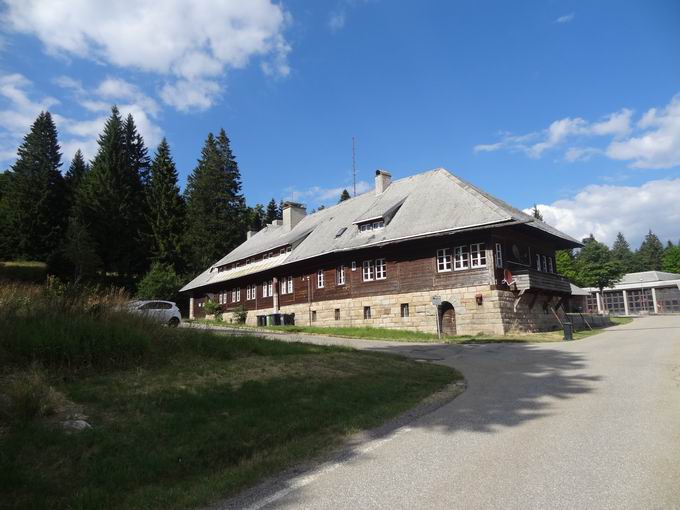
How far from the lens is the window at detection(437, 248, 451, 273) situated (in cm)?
2770

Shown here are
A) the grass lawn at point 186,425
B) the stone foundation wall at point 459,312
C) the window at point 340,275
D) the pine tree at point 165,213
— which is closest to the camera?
the grass lawn at point 186,425

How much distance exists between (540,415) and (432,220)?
20795 millimetres

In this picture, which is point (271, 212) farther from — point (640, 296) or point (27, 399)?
point (27, 399)

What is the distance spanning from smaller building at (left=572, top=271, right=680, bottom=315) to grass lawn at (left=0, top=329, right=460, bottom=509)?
54.7 meters

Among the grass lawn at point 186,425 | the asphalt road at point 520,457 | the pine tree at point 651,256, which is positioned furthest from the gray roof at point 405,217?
the pine tree at point 651,256

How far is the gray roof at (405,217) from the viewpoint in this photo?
2664 centimetres

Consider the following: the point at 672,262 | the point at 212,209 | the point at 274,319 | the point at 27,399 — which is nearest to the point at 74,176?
the point at 212,209

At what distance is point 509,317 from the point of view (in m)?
26.1

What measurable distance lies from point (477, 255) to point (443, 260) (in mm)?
2049

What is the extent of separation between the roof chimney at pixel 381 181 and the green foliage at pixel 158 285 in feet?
77.8

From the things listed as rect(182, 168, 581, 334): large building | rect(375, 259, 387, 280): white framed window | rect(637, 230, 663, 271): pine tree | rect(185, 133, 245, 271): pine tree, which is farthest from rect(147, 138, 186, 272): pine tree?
rect(637, 230, 663, 271): pine tree

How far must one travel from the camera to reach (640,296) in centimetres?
5762

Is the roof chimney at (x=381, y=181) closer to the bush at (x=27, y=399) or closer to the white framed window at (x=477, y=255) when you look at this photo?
the white framed window at (x=477, y=255)

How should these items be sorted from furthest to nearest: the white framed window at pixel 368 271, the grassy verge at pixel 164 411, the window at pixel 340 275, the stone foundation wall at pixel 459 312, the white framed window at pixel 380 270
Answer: the window at pixel 340 275
the white framed window at pixel 368 271
the white framed window at pixel 380 270
the stone foundation wall at pixel 459 312
the grassy verge at pixel 164 411
